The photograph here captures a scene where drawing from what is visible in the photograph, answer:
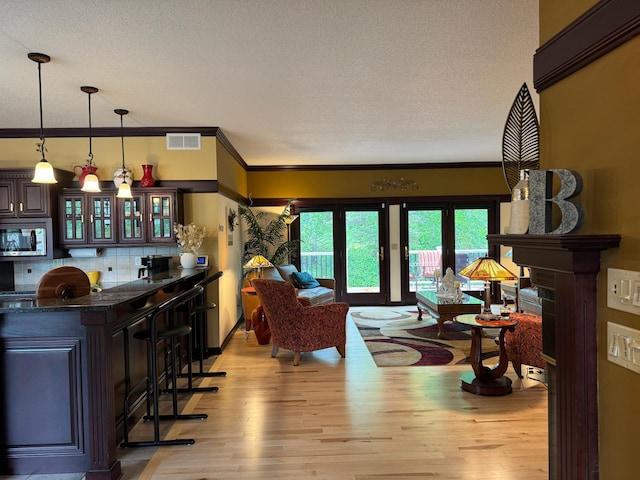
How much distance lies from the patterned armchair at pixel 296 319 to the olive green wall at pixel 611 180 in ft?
11.1

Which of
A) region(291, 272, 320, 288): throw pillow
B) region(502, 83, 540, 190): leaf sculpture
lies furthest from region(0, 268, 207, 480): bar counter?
region(291, 272, 320, 288): throw pillow

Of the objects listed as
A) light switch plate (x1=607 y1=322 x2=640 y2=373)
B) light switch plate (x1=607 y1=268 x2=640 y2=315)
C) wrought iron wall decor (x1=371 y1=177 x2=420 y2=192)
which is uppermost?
wrought iron wall decor (x1=371 y1=177 x2=420 y2=192)

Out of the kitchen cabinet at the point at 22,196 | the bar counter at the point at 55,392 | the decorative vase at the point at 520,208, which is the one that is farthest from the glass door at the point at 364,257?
the decorative vase at the point at 520,208

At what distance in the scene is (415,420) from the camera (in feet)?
10.5

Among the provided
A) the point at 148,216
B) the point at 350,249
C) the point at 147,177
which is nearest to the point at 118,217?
the point at 148,216

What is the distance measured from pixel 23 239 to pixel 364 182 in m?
5.39

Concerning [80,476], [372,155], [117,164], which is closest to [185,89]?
[117,164]

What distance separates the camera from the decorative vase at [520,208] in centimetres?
152

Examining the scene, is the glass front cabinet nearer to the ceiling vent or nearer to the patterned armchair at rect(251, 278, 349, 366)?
the ceiling vent

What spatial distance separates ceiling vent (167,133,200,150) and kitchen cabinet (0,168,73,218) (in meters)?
1.41

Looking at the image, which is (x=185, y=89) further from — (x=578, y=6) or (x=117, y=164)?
(x=578, y=6)

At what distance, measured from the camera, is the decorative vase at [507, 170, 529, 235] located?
4.97 ft

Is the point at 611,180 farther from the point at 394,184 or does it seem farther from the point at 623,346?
the point at 394,184

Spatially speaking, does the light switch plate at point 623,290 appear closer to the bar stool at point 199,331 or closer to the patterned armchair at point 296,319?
the bar stool at point 199,331
